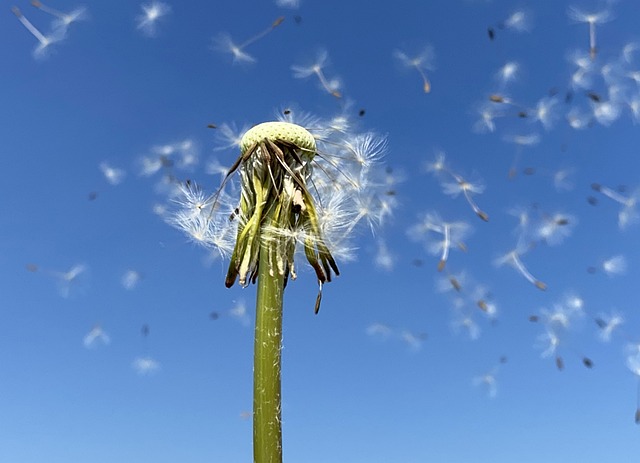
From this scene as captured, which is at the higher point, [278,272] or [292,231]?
[292,231]

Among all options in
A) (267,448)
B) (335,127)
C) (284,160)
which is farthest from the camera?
(335,127)

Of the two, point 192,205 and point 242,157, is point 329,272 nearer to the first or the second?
point 242,157

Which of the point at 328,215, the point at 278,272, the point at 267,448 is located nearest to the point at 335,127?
the point at 328,215

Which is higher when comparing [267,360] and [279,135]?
[279,135]

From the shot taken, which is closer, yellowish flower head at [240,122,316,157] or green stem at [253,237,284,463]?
green stem at [253,237,284,463]

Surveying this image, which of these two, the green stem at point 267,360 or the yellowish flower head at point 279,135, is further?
the yellowish flower head at point 279,135

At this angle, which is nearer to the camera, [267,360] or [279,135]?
[267,360]

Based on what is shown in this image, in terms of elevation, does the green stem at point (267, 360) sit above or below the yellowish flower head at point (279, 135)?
below

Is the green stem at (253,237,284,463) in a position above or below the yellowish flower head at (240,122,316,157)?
below
